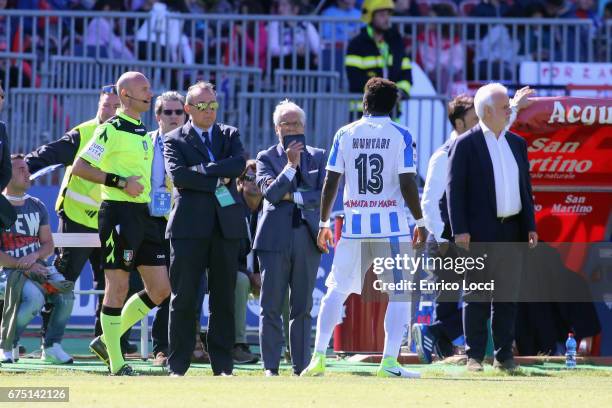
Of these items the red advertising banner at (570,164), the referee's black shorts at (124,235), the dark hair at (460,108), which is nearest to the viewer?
the referee's black shorts at (124,235)

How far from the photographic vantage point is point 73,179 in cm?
1244

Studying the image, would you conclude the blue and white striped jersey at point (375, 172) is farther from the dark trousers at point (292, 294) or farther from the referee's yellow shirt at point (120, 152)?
the referee's yellow shirt at point (120, 152)

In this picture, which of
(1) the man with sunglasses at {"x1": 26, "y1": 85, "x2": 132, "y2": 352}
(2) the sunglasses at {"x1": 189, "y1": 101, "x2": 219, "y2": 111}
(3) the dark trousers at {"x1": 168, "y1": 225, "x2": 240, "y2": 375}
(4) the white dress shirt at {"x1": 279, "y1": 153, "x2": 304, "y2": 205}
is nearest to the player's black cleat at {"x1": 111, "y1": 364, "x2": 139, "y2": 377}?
(3) the dark trousers at {"x1": 168, "y1": 225, "x2": 240, "y2": 375}

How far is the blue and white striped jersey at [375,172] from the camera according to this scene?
9844 mm

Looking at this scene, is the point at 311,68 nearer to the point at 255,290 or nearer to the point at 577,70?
the point at 577,70

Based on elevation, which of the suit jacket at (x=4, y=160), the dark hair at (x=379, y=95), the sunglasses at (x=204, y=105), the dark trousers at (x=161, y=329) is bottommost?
the dark trousers at (x=161, y=329)

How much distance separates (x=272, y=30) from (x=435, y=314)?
591 centimetres

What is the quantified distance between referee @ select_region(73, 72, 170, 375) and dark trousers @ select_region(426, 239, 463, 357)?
2.71 m

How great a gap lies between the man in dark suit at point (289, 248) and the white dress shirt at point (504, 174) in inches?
51.8

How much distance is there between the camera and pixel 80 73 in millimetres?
16672

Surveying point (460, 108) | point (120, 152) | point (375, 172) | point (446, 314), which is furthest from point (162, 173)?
point (446, 314)

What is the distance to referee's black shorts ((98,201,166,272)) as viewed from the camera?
1019 centimetres

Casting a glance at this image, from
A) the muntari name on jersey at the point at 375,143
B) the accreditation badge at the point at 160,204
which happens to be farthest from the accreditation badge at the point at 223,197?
the accreditation badge at the point at 160,204

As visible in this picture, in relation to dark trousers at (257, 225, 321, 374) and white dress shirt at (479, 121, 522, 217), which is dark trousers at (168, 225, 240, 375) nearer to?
dark trousers at (257, 225, 321, 374)
